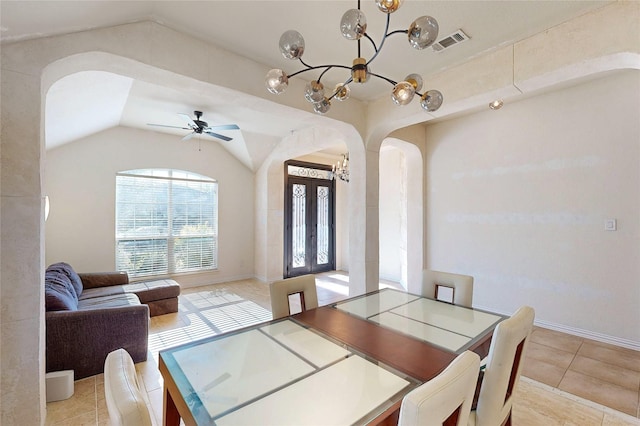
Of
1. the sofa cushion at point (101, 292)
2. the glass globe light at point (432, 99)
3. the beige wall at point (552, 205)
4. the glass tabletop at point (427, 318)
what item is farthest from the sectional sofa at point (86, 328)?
the beige wall at point (552, 205)

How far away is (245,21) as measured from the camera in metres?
2.08

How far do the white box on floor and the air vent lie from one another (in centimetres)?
407

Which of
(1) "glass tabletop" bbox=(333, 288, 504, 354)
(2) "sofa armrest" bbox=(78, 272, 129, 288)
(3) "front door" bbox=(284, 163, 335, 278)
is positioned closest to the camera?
(1) "glass tabletop" bbox=(333, 288, 504, 354)

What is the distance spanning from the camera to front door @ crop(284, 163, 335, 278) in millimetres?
6559

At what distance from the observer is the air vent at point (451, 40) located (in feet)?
7.30

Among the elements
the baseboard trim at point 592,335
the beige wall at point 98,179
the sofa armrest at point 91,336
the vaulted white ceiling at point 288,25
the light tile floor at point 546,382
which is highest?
the vaulted white ceiling at point 288,25

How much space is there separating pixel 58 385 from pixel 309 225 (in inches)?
201

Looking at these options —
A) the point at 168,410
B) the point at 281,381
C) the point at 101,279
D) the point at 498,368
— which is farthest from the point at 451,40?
the point at 101,279

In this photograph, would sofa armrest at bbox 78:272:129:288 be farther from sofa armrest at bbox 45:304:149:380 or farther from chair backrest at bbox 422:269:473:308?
chair backrest at bbox 422:269:473:308

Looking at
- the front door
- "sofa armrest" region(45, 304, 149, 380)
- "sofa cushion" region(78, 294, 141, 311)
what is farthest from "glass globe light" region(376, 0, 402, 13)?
the front door

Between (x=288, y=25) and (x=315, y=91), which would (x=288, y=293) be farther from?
(x=288, y=25)

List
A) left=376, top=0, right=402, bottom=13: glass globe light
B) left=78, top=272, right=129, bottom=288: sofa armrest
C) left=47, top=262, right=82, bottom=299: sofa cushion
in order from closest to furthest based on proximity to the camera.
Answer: left=376, top=0, right=402, bottom=13: glass globe light < left=47, top=262, right=82, bottom=299: sofa cushion < left=78, top=272, right=129, bottom=288: sofa armrest

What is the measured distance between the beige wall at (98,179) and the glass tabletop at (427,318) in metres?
4.55

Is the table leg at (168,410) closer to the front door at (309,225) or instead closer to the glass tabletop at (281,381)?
the glass tabletop at (281,381)
